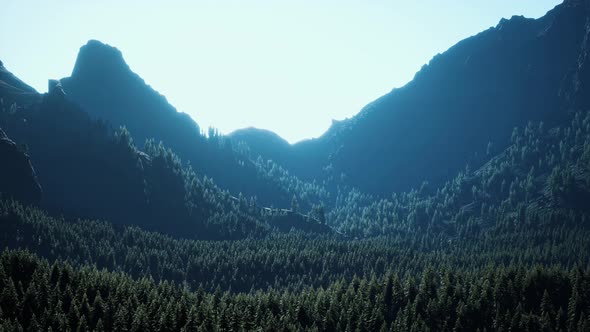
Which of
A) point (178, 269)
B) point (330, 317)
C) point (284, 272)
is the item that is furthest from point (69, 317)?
point (284, 272)

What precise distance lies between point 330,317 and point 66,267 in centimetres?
6133

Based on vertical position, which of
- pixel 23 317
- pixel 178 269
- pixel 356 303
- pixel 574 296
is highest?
pixel 574 296

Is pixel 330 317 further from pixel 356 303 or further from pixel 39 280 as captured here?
pixel 39 280

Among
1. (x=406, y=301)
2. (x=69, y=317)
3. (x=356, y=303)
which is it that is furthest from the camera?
(x=406, y=301)

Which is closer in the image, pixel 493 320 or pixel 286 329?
pixel 286 329

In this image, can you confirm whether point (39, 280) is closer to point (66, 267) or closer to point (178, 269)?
point (66, 267)

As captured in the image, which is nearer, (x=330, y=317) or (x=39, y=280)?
(x=39, y=280)

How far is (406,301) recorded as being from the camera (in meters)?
131

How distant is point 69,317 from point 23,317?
864 centimetres

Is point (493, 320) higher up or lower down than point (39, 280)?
higher up

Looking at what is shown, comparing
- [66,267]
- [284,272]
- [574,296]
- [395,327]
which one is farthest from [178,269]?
[574,296]

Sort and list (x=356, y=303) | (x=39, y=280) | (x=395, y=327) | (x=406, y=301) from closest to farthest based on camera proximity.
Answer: (x=39, y=280) < (x=395, y=327) < (x=356, y=303) < (x=406, y=301)

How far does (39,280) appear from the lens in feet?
327

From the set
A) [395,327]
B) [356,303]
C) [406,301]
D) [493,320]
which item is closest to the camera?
[395,327]
